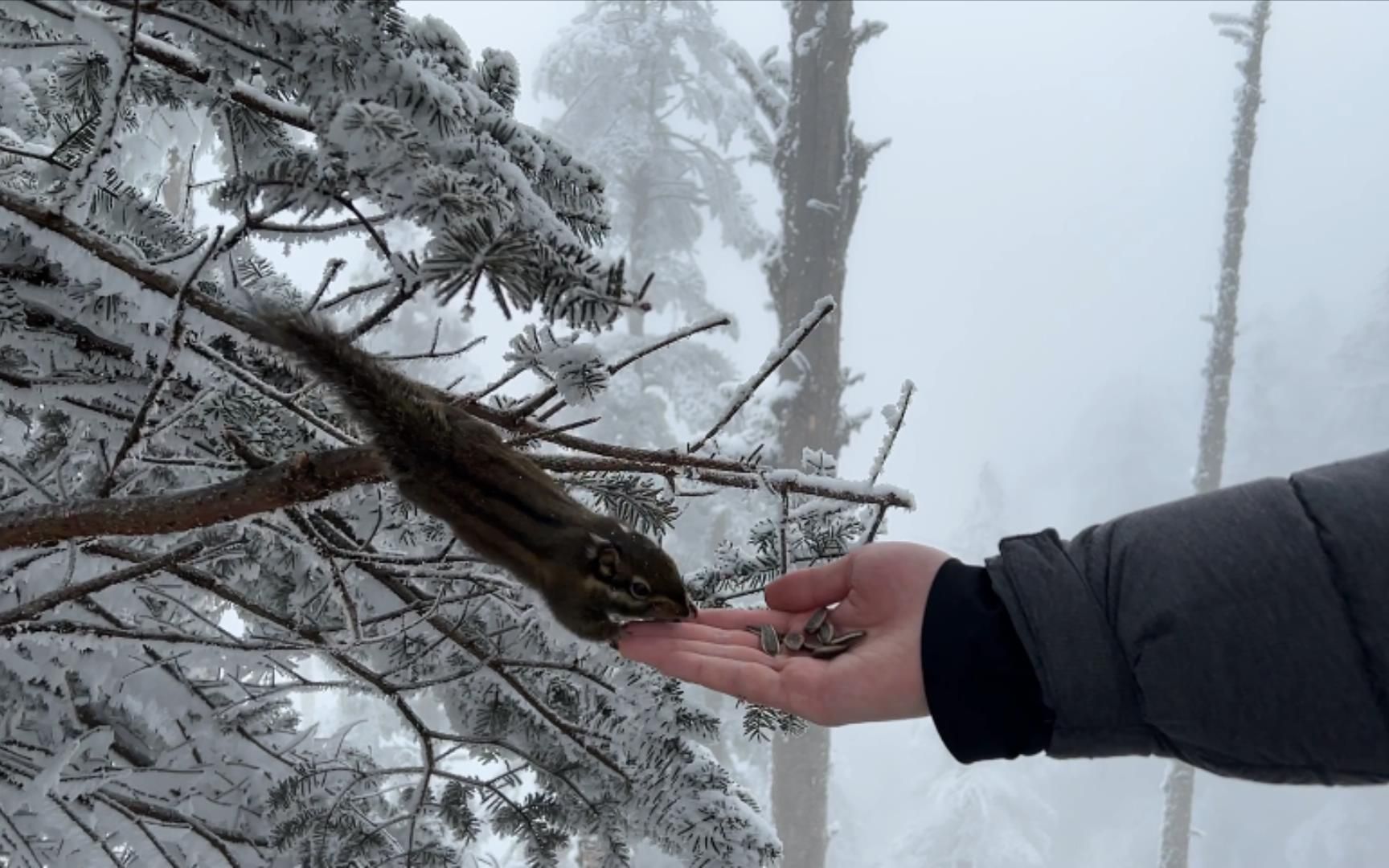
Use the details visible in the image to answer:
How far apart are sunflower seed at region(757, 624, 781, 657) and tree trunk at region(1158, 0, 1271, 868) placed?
830cm

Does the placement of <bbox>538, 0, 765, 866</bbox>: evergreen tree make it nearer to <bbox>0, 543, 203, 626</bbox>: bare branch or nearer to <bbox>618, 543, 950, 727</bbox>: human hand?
<bbox>618, 543, 950, 727</bbox>: human hand

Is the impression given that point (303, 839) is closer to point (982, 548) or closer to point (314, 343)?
point (314, 343)

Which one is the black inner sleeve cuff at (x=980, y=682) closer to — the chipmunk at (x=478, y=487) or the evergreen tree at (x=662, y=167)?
the chipmunk at (x=478, y=487)

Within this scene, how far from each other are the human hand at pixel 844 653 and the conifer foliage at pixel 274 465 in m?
0.10

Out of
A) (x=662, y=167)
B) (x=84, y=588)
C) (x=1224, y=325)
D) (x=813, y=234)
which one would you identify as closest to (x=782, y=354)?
(x=84, y=588)

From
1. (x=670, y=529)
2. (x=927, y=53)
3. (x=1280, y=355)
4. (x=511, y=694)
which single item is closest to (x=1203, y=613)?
(x=670, y=529)

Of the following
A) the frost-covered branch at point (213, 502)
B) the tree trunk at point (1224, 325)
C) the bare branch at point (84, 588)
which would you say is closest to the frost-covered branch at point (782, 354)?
the frost-covered branch at point (213, 502)

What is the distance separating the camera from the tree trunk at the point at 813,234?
7016mm

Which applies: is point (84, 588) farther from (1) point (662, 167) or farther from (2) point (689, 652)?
(1) point (662, 167)

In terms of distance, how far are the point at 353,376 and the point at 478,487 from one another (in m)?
0.17

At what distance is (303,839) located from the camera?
2041mm

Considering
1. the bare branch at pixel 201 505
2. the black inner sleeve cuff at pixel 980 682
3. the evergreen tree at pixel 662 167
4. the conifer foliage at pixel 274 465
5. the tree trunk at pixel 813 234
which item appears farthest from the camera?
the evergreen tree at pixel 662 167

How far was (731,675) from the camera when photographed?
1344mm

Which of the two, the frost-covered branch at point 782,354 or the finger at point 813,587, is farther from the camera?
the finger at point 813,587
